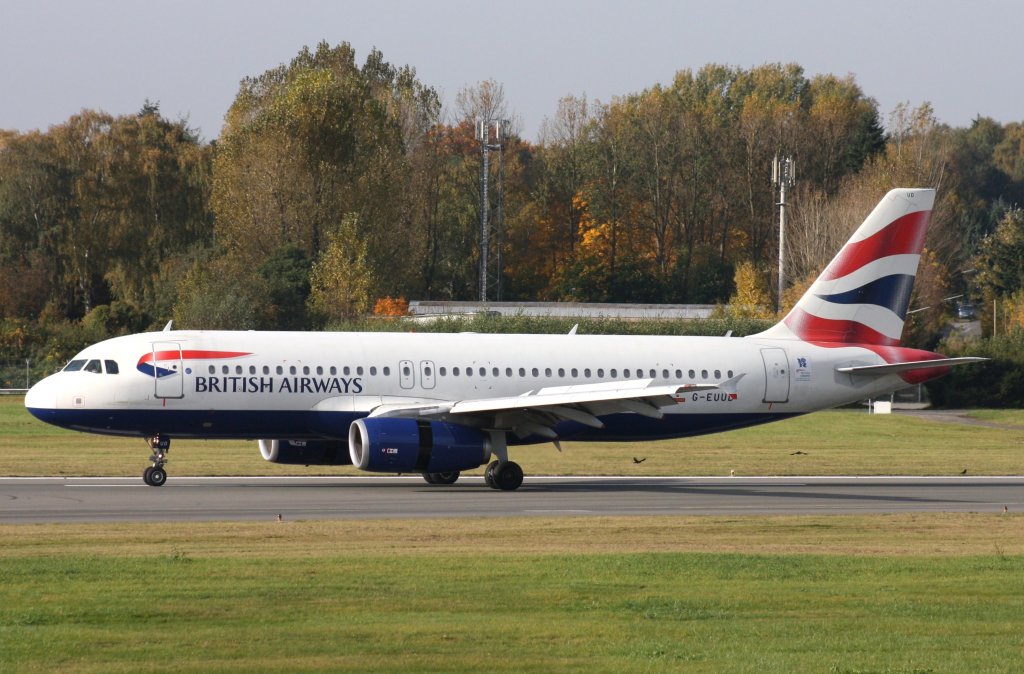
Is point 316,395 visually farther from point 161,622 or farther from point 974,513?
point 161,622

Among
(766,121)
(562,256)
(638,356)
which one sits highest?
(766,121)

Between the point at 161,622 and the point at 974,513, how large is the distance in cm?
1851

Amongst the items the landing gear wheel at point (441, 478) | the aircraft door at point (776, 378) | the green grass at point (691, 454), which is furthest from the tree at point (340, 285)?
the landing gear wheel at point (441, 478)

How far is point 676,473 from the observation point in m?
41.0

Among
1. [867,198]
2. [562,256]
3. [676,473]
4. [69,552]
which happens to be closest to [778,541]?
[69,552]

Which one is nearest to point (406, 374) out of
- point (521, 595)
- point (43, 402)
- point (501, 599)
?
point (43, 402)

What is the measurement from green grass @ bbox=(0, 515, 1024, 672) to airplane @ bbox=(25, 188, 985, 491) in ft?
31.3

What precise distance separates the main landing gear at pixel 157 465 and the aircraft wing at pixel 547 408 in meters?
4.81

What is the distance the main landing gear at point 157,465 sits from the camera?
33594 millimetres

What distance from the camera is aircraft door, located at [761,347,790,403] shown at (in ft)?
128

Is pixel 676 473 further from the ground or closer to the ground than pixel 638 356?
closer to the ground


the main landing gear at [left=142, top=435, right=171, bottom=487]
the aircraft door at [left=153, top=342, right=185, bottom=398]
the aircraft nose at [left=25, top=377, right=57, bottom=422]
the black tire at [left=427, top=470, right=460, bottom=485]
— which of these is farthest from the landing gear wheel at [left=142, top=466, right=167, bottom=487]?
the black tire at [left=427, top=470, right=460, bottom=485]

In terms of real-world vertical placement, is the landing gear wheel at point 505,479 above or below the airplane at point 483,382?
below

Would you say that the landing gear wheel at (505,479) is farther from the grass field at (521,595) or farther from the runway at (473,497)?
the grass field at (521,595)
